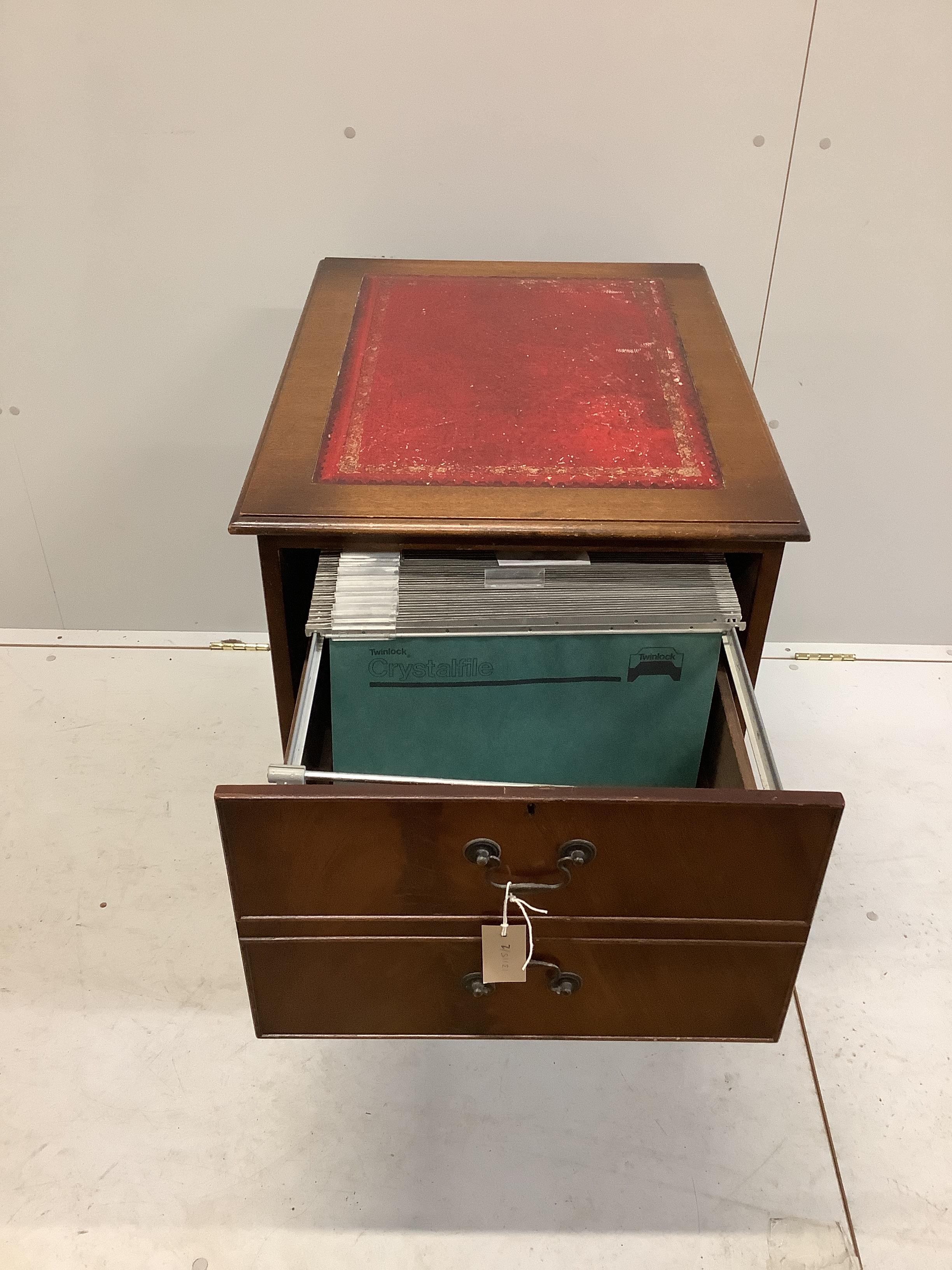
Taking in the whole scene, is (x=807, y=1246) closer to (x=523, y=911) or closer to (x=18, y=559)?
(x=523, y=911)

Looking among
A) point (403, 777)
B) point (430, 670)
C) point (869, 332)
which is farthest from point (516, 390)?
point (869, 332)

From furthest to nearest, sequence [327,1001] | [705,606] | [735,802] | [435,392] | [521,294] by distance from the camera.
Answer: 1. [521,294]
2. [435,392]
3. [705,606]
4. [327,1001]
5. [735,802]

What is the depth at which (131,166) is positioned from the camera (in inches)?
50.2

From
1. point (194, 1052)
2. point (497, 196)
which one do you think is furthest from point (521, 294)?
point (194, 1052)

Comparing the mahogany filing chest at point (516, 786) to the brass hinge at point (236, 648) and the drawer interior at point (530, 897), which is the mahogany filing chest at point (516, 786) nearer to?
the drawer interior at point (530, 897)

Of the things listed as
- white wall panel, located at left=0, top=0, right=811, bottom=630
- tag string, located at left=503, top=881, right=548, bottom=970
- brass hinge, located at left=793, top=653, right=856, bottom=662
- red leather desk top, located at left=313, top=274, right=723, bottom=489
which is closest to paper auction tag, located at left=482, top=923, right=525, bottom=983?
tag string, located at left=503, top=881, right=548, bottom=970

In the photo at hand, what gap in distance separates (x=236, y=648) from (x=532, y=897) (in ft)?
3.31

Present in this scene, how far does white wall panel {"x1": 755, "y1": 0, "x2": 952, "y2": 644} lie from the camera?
1.20m

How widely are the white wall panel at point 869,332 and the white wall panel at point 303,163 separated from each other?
48mm

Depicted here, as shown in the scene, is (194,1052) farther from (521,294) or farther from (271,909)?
(521,294)

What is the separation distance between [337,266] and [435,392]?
35cm

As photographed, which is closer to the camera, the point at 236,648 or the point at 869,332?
the point at 869,332

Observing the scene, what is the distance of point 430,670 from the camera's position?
0.94 meters

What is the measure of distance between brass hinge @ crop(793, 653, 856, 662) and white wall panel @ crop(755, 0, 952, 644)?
47 millimetres
